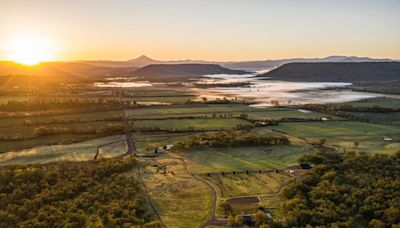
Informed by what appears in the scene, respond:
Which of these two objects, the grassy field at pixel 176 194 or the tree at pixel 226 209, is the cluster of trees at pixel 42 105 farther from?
the tree at pixel 226 209

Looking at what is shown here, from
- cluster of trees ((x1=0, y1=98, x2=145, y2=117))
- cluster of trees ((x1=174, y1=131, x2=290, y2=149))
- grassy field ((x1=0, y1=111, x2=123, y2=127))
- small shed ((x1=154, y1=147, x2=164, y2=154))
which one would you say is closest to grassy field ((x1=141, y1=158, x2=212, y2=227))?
small shed ((x1=154, y1=147, x2=164, y2=154))

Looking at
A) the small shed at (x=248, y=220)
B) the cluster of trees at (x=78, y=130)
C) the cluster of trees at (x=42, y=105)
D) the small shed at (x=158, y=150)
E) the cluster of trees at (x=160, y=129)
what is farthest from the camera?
the cluster of trees at (x=42, y=105)

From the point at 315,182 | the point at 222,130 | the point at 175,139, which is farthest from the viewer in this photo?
the point at 222,130

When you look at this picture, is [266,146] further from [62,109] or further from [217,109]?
[62,109]

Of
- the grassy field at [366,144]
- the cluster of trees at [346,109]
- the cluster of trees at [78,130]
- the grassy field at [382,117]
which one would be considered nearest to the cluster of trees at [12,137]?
the cluster of trees at [78,130]

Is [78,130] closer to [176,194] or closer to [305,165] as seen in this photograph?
[176,194]

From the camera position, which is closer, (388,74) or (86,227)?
(86,227)

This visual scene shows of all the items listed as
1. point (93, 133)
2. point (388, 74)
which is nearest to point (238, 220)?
point (93, 133)
